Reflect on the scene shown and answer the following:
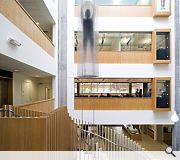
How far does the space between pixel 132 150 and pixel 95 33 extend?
13.7 ft

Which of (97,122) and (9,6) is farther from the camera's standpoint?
(97,122)

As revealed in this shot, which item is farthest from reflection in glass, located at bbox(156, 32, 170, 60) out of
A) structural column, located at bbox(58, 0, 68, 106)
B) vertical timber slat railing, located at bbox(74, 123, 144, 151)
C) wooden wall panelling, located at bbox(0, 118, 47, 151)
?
wooden wall panelling, located at bbox(0, 118, 47, 151)

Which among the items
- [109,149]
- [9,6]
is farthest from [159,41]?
[9,6]

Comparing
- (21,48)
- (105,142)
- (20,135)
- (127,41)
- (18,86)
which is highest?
(127,41)

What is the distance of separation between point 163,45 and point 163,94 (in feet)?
7.71

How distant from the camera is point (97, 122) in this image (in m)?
14.1

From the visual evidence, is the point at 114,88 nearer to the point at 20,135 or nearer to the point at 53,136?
the point at 53,136

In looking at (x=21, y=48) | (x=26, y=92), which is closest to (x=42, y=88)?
(x=26, y=92)

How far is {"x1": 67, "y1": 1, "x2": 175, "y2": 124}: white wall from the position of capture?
1415cm

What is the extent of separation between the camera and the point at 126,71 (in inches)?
559

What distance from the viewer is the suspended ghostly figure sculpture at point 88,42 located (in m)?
5.76

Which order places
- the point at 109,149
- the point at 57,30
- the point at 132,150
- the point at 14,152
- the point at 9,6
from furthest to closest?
the point at 57,30
the point at 109,149
the point at 132,150
the point at 9,6
the point at 14,152

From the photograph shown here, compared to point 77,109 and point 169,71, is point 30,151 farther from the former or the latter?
point 169,71

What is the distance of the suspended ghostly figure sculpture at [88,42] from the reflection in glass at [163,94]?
27.2ft
